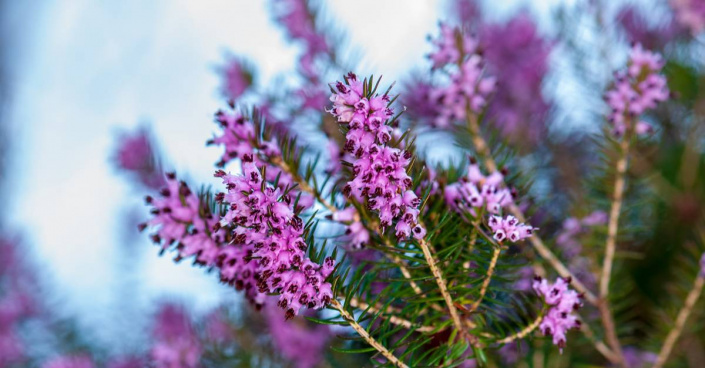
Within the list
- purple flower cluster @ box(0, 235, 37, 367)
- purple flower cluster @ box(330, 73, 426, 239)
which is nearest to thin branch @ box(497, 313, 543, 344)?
purple flower cluster @ box(330, 73, 426, 239)

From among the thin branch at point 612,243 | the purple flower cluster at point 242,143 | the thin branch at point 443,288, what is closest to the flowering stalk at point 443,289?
the thin branch at point 443,288

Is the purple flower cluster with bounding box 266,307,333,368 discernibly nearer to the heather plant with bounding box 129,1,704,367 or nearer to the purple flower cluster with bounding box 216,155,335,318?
the heather plant with bounding box 129,1,704,367

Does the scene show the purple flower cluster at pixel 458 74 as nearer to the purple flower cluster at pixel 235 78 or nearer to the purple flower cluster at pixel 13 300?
the purple flower cluster at pixel 235 78

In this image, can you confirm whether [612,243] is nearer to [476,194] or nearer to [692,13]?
[476,194]

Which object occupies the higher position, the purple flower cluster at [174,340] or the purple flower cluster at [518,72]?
the purple flower cluster at [518,72]

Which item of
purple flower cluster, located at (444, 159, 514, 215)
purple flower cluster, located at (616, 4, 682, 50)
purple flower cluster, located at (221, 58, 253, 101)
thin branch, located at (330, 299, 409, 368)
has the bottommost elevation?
thin branch, located at (330, 299, 409, 368)

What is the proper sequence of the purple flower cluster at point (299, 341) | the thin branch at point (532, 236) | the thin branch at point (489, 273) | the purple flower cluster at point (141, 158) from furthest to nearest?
the purple flower cluster at point (141, 158)
the purple flower cluster at point (299, 341)
the thin branch at point (532, 236)
the thin branch at point (489, 273)
